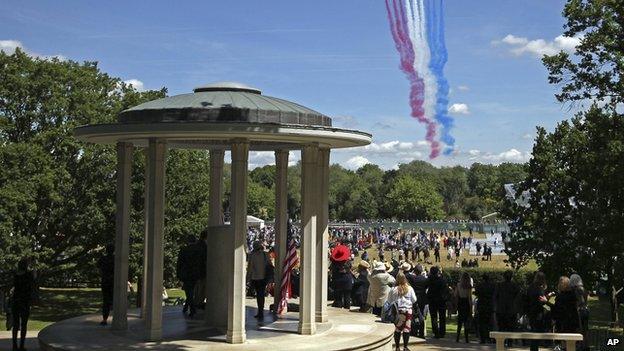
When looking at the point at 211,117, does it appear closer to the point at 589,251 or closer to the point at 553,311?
the point at 553,311

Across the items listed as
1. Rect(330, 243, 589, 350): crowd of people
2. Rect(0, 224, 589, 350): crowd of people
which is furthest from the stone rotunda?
Rect(330, 243, 589, 350): crowd of people

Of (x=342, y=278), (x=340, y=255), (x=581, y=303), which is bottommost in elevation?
(x=581, y=303)

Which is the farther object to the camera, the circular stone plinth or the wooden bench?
the circular stone plinth

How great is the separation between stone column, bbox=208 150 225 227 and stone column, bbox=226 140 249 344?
3.98 metres

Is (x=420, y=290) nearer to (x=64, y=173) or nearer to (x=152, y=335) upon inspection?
(x=152, y=335)

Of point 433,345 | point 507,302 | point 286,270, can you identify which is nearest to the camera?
point 507,302

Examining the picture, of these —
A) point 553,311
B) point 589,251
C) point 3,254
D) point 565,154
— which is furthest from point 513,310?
point 3,254

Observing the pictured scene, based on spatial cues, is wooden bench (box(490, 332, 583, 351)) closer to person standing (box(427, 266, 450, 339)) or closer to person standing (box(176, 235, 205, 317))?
person standing (box(427, 266, 450, 339))

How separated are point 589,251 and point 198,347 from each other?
16.6 meters

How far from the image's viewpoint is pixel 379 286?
17.0 metres

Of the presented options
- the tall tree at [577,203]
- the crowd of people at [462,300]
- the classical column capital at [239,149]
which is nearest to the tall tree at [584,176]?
the tall tree at [577,203]

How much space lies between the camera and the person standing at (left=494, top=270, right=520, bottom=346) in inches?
581

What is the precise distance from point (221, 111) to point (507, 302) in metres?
7.10

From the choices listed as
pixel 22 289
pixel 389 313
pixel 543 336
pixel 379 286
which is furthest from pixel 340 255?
pixel 543 336
